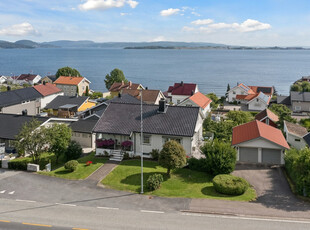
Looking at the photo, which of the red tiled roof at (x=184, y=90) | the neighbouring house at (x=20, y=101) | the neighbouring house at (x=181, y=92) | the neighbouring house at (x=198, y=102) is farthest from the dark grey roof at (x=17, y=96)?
the red tiled roof at (x=184, y=90)

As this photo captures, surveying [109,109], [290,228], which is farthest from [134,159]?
[290,228]

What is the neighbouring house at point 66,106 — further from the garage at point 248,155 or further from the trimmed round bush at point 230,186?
the trimmed round bush at point 230,186

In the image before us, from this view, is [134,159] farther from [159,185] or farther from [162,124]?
[159,185]

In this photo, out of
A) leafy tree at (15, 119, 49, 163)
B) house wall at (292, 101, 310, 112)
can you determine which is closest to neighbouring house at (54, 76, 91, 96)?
leafy tree at (15, 119, 49, 163)

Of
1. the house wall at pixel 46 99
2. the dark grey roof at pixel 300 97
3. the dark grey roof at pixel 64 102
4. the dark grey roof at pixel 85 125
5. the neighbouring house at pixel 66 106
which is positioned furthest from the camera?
the dark grey roof at pixel 300 97

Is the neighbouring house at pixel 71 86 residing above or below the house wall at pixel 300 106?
above

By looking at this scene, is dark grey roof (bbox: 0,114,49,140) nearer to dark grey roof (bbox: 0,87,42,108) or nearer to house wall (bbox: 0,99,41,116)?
house wall (bbox: 0,99,41,116)
